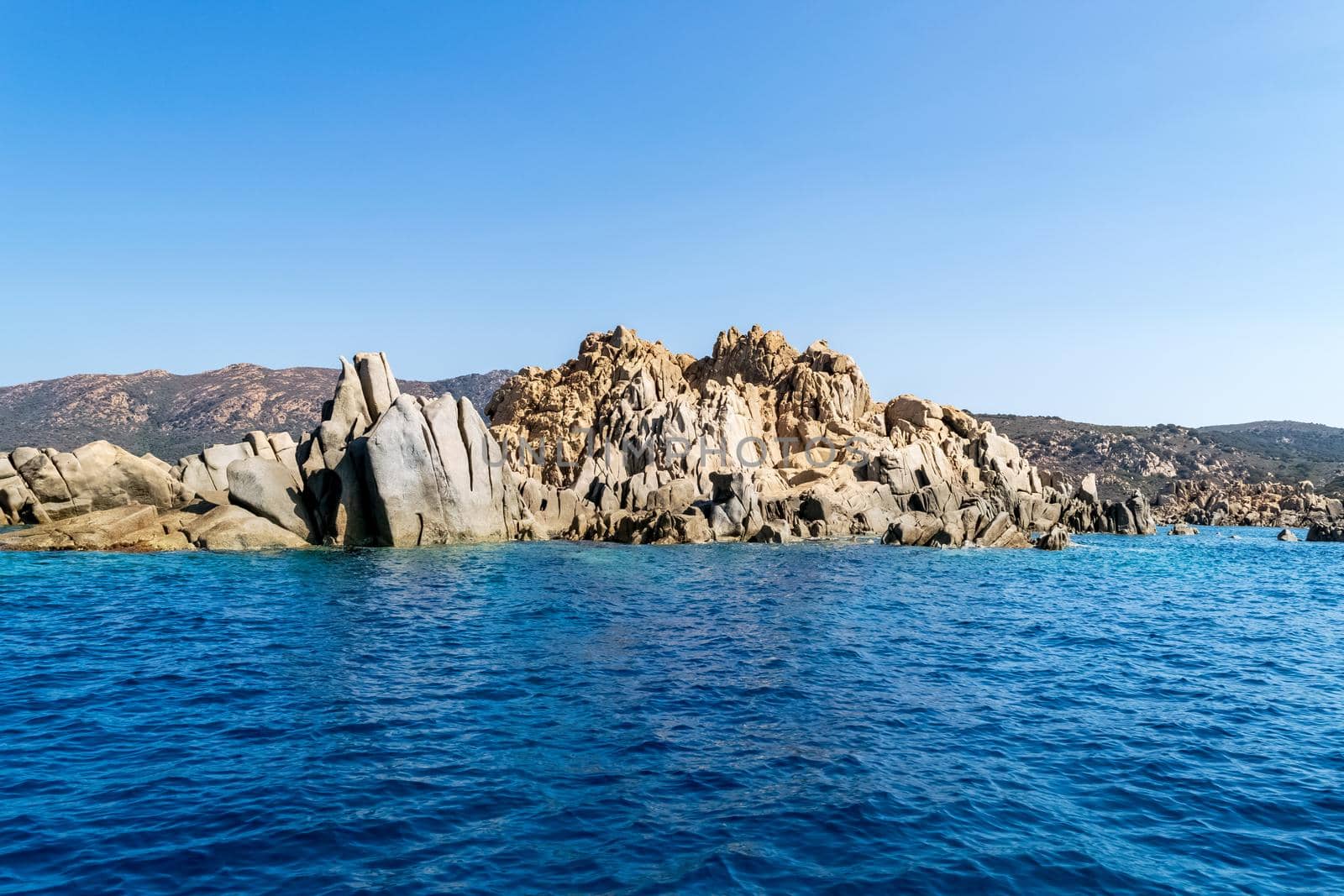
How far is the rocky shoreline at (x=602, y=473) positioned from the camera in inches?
1923

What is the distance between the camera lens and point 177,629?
24484 mm

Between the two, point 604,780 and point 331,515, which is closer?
point 604,780

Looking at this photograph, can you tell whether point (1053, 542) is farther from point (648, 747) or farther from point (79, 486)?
point (79, 486)

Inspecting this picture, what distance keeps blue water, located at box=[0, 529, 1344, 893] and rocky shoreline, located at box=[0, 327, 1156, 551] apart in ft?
56.7

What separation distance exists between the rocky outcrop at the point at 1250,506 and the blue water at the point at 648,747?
121756 mm

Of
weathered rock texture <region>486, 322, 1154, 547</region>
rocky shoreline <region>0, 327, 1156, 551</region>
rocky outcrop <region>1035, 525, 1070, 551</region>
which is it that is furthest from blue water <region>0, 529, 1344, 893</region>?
weathered rock texture <region>486, 322, 1154, 547</region>

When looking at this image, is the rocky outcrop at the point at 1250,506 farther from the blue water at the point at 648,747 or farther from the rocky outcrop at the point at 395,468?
the blue water at the point at 648,747

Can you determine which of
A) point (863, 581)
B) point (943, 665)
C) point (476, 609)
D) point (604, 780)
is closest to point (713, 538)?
point (863, 581)

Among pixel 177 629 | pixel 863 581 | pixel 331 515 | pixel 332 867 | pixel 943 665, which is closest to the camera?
pixel 332 867

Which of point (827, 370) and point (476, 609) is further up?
point (827, 370)

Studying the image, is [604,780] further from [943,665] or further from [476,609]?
[476,609]

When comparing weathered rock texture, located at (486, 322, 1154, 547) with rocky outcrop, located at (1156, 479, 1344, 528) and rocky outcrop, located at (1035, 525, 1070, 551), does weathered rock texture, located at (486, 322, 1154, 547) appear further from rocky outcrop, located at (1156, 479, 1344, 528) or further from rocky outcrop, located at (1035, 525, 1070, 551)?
rocky outcrop, located at (1156, 479, 1344, 528)

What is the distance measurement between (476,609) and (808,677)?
13.8m

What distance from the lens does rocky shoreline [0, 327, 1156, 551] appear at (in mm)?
48844
